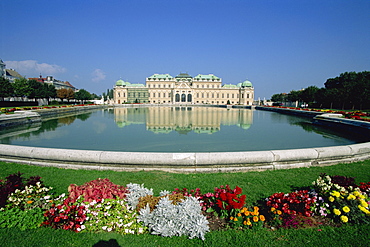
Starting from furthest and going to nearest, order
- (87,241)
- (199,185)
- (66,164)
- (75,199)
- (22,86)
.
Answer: (22,86) → (66,164) → (199,185) → (75,199) → (87,241)

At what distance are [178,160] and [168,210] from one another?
2.49 m

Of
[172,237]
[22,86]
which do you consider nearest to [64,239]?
[172,237]

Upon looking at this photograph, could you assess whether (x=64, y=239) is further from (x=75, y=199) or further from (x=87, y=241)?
(x=75, y=199)

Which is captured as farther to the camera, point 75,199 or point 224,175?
point 224,175

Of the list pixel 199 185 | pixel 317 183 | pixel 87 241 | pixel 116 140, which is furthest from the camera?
pixel 116 140

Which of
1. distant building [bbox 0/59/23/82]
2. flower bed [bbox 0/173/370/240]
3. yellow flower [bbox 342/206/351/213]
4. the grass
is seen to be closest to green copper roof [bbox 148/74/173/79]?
distant building [bbox 0/59/23/82]

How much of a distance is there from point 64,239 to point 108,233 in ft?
2.24

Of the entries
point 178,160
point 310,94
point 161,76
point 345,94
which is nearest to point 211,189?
point 178,160

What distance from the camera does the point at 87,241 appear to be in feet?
11.5

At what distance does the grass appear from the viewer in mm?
3463

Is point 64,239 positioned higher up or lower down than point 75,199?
lower down

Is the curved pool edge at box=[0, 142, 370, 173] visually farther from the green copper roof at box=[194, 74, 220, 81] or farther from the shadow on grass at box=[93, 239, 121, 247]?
the green copper roof at box=[194, 74, 220, 81]

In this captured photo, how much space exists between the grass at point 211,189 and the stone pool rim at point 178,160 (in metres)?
0.28

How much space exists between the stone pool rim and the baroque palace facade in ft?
292
